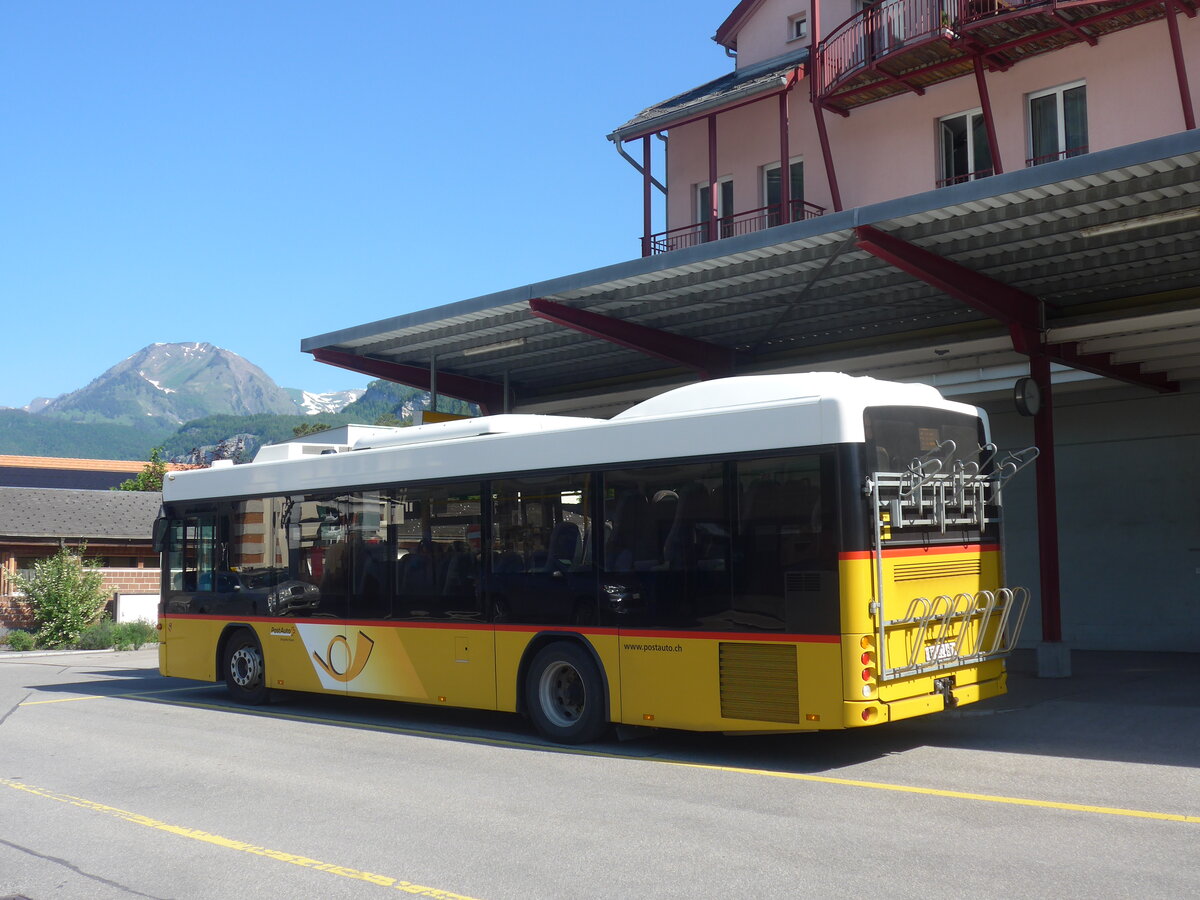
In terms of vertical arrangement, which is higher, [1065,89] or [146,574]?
[1065,89]

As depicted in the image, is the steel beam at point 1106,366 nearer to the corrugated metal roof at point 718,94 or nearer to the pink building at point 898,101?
the pink building at point 898,101

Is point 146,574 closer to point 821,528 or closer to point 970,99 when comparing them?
point 970,99

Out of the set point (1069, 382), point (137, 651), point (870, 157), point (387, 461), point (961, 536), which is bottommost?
point (137, 651)

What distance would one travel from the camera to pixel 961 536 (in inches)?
Result: 396

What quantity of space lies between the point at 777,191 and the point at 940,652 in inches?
639

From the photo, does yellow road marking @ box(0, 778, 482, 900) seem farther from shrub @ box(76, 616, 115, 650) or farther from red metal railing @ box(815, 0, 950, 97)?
shrub @ box(76, 616, 115, 650)

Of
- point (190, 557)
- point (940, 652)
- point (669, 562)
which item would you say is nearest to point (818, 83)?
point (190, 557)

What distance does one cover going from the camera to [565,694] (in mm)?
11023

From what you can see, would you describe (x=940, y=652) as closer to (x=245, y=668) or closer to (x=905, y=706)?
(x=905, y=706)

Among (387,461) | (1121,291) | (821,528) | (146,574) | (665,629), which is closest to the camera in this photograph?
(821,528)

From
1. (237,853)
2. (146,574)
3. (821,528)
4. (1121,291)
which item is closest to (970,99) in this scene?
(1121,291)

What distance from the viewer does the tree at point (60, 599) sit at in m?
30.5

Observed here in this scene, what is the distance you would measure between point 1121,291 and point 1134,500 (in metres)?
5.61

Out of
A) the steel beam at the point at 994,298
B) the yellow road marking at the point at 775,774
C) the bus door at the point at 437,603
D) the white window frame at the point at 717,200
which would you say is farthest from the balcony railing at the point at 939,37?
the yellow road marking at the point at 775,774
